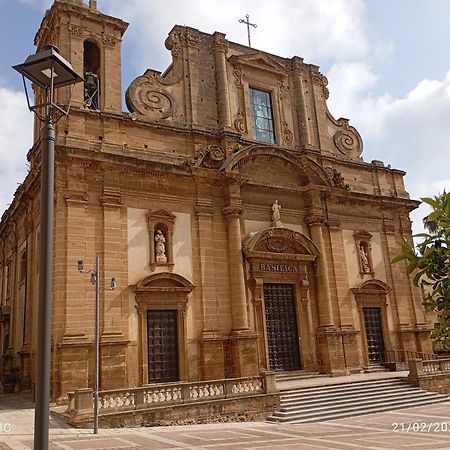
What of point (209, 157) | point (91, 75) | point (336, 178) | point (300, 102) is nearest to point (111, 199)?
point (209, 157)

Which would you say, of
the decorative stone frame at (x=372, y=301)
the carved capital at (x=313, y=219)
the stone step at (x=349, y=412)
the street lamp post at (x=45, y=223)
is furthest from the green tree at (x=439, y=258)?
the decorative stone frame at (x=372, y=301)

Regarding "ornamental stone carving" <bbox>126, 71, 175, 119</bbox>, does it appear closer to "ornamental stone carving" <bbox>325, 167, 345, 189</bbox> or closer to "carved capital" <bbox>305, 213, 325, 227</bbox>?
"carved capital" <bbox>305, 213, 325, 227</bbox>

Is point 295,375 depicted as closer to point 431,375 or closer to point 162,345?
point 431,375

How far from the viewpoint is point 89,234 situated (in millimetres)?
17484

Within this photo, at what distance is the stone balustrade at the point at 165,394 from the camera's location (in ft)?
42.9

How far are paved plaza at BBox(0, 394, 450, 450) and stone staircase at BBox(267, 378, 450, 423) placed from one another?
0.63 m

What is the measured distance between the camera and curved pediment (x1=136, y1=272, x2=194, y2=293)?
1764 cm

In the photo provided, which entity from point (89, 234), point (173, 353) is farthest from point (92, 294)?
point (173, 353)

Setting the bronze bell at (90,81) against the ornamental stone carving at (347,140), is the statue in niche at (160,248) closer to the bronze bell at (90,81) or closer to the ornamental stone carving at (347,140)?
the bronze bell at (90,81)

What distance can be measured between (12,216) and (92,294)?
31.0 ft

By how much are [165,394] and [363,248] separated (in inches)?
527

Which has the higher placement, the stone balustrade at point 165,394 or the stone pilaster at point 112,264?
the stone pilaster at point 112,264

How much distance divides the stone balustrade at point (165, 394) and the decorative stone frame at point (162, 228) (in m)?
4.81

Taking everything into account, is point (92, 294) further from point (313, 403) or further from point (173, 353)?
point (313, 403)
